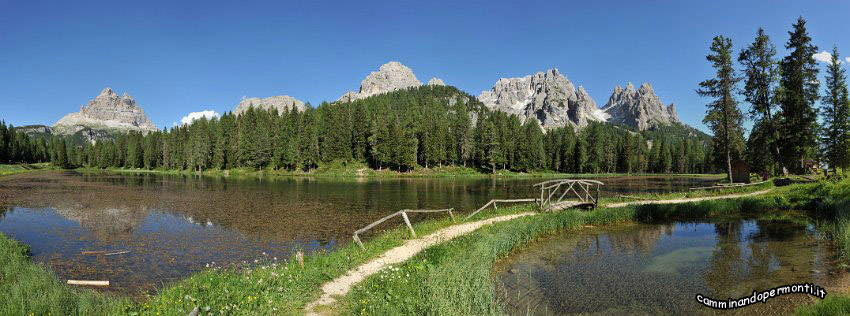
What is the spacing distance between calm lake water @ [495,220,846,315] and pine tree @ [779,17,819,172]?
1051 inches

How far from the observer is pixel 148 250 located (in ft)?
64.8

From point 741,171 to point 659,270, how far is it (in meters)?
51.2

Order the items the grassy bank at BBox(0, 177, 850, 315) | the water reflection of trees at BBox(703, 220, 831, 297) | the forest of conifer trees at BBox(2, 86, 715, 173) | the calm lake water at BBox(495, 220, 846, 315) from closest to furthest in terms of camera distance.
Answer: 1. the grassy bank at BBox(0, 177, 850, 315)
2. the calm lake water at BBox(495, 220, 846, 315)
3. the water reflection of trees at BBox(703, 220, 831, 297)
4. the forest of conifer trees at BBox(2, 86, 715, 173)

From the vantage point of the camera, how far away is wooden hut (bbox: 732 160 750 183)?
53.5 m

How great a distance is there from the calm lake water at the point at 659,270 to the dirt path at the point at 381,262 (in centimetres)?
355

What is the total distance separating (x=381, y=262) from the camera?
583 inches

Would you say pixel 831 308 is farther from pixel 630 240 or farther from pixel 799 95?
pixel 799 95

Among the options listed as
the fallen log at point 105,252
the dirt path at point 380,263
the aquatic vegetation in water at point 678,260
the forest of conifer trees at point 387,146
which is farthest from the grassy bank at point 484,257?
the forest of conifer trees at point 387,146

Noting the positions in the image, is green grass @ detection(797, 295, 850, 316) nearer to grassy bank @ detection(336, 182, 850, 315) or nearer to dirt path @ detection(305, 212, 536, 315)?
grassy bank @ detection(336, 182, 850, 315)

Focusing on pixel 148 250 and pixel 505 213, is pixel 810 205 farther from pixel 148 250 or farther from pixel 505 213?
pixel 148 250

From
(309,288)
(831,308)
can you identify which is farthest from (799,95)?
(309,288)

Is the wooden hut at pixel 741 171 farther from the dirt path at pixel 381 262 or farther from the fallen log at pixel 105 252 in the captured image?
the fallen log at pixel 105 252

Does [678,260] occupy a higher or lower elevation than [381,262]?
lower

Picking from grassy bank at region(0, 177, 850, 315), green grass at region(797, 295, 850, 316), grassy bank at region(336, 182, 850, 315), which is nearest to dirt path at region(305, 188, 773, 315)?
grassy bank at region(0, 177, 850, 315)
